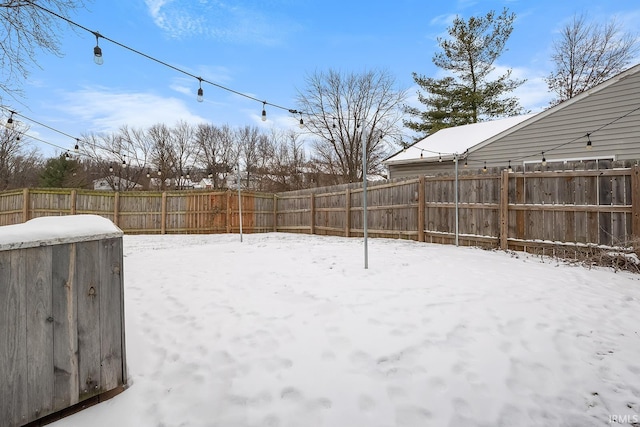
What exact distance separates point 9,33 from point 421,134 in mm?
18802

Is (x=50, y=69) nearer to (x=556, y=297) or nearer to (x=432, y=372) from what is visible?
(x=432, y=372)

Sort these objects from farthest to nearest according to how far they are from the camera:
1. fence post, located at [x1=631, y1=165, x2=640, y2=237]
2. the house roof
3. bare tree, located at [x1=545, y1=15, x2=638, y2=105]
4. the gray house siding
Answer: bare tree, located at [x1=545, y1=15, x2=638, y2=105], the house roof, the gray house siding, fence post, located at [x1=631, y1=165, x2=640, y2=237]

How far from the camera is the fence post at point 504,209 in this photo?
244 inches

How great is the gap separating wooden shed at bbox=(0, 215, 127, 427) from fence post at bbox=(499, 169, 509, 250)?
6.63 m

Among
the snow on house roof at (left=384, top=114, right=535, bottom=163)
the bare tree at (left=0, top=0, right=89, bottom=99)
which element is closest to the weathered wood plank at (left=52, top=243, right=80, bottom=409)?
the bare tree at (left=0, top=0, right=89, bottom=99)

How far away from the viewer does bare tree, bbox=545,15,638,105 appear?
544 inches

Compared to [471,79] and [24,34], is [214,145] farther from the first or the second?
[24,34]

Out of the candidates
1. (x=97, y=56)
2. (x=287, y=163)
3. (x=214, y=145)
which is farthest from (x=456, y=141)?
(x=214, y=145)

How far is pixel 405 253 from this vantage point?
20.2ft

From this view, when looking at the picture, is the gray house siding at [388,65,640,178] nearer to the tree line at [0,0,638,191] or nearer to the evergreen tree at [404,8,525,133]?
the tree line at [0,0,638,191]

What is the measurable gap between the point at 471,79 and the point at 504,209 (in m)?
14.5

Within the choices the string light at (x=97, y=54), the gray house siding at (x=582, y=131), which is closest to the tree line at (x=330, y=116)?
the string light at (x=97, y=54)

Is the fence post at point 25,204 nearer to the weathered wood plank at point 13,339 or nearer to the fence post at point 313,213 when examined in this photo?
the fence post at point 313,213

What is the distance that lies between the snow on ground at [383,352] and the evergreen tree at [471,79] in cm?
1554
